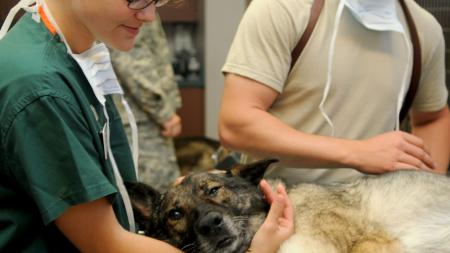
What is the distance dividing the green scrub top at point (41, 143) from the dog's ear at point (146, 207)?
15.9 inches

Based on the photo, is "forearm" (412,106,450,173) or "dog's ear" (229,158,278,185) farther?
"forearm" (412,106,450,173)

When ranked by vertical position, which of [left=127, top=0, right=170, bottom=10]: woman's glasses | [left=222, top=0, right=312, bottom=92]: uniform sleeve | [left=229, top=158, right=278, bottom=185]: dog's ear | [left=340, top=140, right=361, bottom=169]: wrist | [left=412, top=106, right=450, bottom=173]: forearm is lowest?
[left=412, top=106, right=450, bottom=173]: forearm

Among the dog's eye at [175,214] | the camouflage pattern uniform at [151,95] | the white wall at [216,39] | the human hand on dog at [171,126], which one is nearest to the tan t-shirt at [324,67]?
the dog's eye at [175,214]

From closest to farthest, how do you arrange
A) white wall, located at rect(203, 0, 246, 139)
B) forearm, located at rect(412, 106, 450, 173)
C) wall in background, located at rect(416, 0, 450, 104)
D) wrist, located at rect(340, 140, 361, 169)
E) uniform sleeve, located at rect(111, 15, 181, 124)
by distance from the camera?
wrist, located at rect(340, 140, 361, 169) → forearm, located at rect(412, 106, 450, 173) → wall in background, located at rect(416, 0, 450, 104) → uniform sleeve, located at rect(111, 15, 181, 124) → white wall, located at rect(203, 0, 246, 139)

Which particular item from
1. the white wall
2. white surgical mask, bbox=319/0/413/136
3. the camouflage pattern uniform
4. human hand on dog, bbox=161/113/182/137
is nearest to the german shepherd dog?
white surgical mask, bbox=319/0/413/136

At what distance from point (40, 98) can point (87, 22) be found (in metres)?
0.20

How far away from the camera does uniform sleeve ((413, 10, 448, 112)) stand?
1790 mm

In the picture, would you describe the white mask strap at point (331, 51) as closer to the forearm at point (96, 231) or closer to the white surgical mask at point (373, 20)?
the white surgical mask at point (373, 20)

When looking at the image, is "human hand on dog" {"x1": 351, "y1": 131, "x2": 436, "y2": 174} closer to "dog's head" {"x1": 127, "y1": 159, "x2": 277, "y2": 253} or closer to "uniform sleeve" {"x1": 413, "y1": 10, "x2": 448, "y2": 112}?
"dog's head" {"x1": 127, "y1": 159, "x2": 277, "y2": 253}

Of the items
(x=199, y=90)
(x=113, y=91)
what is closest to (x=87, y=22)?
(x=113, y=91)

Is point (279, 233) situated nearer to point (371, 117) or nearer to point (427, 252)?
point (427, 252)

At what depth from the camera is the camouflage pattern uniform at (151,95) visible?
10.2 feet

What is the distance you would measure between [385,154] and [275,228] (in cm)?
43

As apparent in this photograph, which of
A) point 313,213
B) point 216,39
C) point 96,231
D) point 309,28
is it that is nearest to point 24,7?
point 96,231
